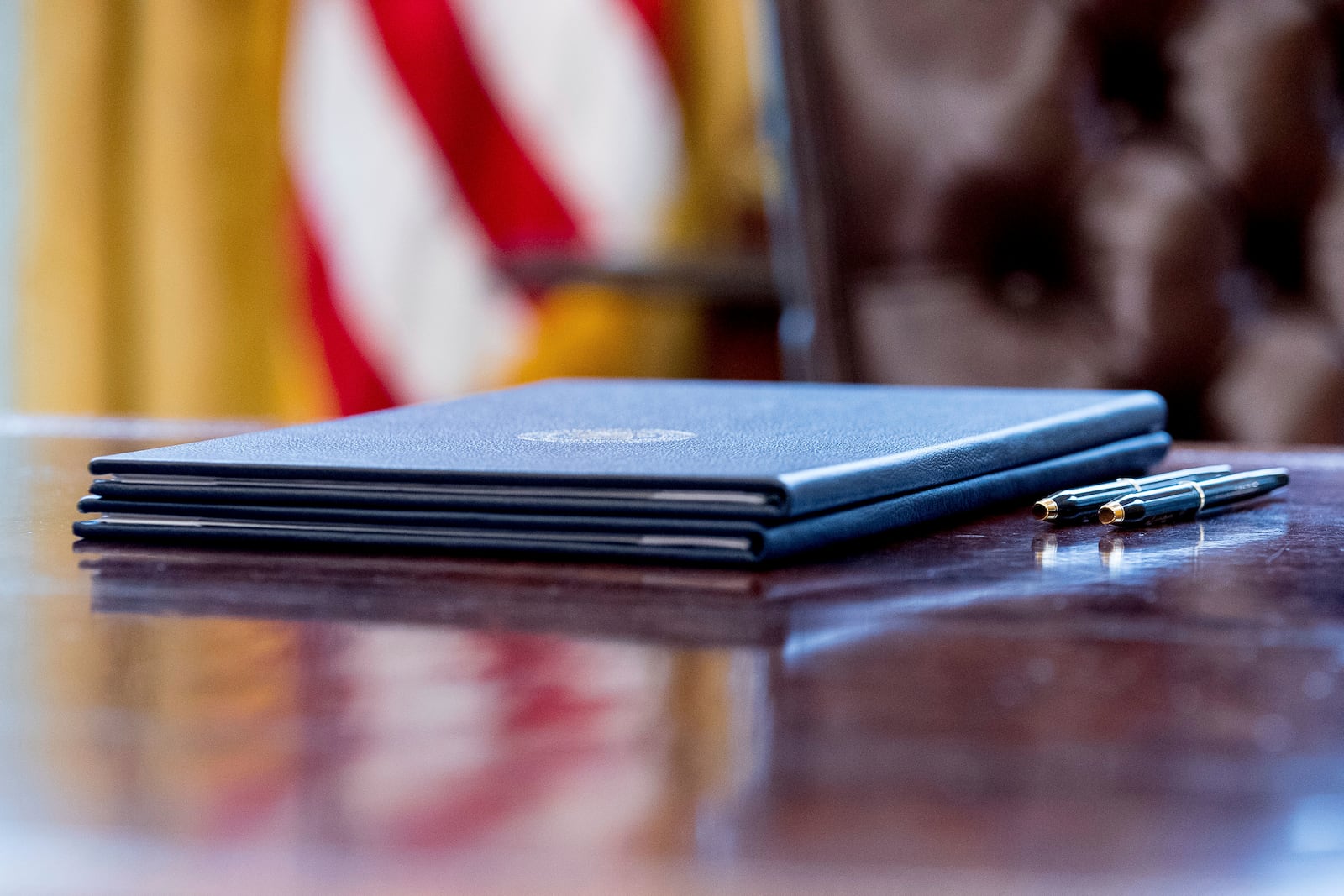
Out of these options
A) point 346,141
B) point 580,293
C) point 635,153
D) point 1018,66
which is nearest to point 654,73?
point 635,153

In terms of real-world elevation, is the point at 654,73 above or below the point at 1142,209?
above

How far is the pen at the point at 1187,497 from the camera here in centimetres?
52

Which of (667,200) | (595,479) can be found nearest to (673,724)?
(595,479)

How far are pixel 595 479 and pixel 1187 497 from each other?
0.23m

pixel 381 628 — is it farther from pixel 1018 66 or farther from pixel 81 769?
pixel 1018 66

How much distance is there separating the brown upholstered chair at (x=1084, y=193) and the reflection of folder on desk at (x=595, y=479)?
0.77 meters

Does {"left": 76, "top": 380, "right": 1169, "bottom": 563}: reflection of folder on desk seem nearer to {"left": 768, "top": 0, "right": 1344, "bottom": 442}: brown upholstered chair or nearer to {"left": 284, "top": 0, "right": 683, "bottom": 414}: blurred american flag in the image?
{"left": 768, "top": 0, "right": 1344, "bottom": 442}: brown upholstered chair

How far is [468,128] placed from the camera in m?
1.81

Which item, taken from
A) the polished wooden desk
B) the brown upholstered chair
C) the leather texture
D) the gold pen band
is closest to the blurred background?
the brown upholstered chair

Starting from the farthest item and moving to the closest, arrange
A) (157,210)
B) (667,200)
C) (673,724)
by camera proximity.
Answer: (157,210), (667,200), (673,724)

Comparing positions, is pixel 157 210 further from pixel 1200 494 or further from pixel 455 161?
pixel 1200 494

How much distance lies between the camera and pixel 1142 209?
132 centimetres

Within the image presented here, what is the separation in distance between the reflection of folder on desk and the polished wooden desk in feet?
0.04

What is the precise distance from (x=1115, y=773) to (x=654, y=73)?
1527 mm
